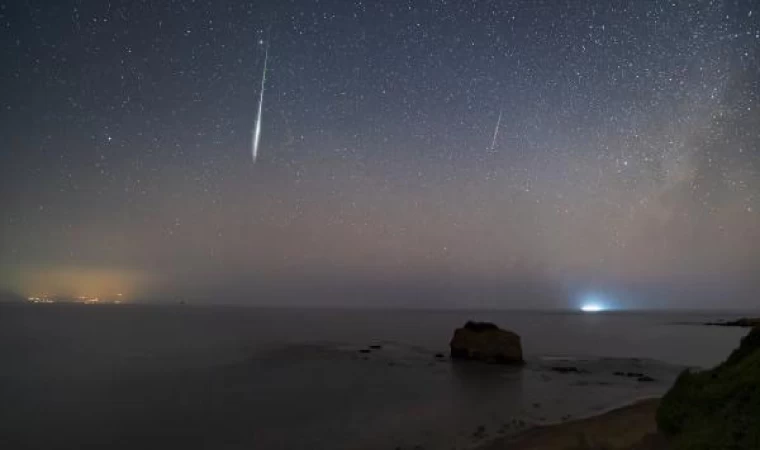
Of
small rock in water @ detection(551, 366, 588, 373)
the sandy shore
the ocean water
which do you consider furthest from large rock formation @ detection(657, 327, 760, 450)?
small rock in water @ detection(551, 366, 588, 373)

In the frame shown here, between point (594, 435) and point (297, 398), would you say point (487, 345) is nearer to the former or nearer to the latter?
point (297, 398)

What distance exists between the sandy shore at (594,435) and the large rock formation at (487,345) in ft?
96.8

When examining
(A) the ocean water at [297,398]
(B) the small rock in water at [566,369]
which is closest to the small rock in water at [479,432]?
(A) the ocean water at [297,398]

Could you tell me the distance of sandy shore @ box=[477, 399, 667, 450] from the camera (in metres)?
14.0

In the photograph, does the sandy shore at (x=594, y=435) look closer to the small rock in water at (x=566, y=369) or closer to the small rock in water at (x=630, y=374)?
the small rock in water at (x=630, y=374)

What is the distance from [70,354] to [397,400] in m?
53.3

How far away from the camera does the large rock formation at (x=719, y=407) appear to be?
7750 mm

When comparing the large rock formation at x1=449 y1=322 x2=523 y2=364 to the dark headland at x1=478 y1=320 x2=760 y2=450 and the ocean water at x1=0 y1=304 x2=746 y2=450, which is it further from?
the dark headland at x1=478 y1=320 x2=760 y2=450

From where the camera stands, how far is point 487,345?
164 ft

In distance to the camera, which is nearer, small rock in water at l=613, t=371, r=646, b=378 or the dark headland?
the dark headland

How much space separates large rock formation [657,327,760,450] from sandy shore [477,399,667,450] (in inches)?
62.7

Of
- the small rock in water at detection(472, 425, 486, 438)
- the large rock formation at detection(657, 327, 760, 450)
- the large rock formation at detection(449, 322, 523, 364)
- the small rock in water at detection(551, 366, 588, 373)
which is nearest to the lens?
the large rock formation at detection(657, 327, 760, 450)

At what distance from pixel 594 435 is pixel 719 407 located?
7565mm

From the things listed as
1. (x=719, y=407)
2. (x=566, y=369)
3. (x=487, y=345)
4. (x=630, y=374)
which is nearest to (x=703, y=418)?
(x=719, y=407)
